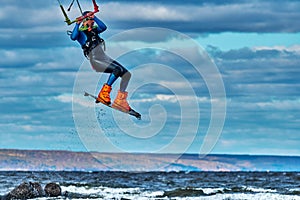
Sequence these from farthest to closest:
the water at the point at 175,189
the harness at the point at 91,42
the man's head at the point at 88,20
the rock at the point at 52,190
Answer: the water at the point at 175,189, the rock at the point at 52,190, the harness at the point at 91,42, the man's head at the point at 88,20

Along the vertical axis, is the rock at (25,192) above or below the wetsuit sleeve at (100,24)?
below

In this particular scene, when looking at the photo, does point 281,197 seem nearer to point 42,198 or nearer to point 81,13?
point 42,198

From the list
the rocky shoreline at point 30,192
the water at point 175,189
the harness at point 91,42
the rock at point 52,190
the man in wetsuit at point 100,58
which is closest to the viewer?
the man in wetsuit at point 100,58

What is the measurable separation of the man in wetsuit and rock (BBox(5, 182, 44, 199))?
38.8m

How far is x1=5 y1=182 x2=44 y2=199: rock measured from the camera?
197 feet

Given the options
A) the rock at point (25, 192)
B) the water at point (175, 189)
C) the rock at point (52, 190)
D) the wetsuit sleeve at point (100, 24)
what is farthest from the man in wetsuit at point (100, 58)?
the rock at point (52, 190)

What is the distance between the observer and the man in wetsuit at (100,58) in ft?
67.3

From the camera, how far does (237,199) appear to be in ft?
198

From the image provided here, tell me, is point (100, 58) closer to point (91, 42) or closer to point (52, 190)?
point (91, 42)

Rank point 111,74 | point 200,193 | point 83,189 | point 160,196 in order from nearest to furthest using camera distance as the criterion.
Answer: point 111,74, point 160,196, point 200,193, point 83,189

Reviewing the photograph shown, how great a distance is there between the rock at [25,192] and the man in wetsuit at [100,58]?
A: 1528 inches

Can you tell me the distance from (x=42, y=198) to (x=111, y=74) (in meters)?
39.4

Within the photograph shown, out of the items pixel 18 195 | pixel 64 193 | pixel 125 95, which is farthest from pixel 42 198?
pixel 125 95

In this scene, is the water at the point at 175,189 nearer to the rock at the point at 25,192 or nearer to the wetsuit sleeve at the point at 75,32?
the rock at the point at 25,192
